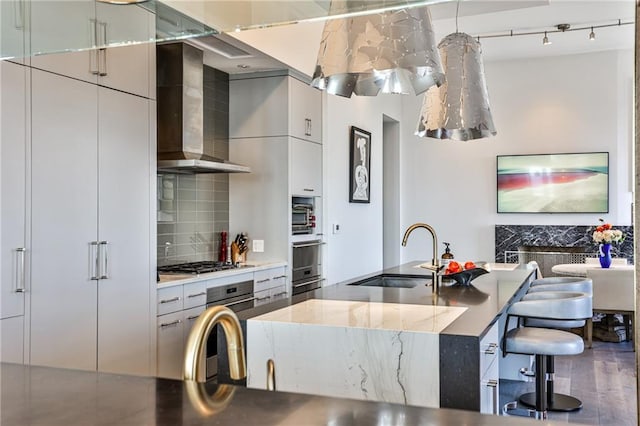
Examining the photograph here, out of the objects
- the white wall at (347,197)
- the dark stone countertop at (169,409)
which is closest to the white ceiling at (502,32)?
the white wall at (347,197)

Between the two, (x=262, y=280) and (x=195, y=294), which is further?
(x=262, y=280)

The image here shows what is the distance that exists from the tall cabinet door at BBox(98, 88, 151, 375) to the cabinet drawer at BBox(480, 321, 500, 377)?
2062mm

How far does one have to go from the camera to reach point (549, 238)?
8.00 meters

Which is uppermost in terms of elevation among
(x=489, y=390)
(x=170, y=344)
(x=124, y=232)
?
(x=124, y=232)

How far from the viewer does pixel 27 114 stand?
9.61ft

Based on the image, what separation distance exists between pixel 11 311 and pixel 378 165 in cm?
544

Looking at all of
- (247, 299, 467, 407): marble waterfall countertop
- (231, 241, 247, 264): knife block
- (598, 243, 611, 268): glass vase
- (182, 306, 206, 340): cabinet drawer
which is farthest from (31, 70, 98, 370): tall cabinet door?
(598, 243, 611, 268): glass vase

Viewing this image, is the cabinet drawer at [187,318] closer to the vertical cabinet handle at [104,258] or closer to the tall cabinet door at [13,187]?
the vertical cabinet handle at [104,258]

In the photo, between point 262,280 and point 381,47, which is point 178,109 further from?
point 381,47

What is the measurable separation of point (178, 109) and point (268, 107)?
1180mm

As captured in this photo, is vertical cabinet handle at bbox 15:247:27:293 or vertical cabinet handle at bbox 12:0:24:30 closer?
vertical cabinet handle at bbox 12:0:24:30

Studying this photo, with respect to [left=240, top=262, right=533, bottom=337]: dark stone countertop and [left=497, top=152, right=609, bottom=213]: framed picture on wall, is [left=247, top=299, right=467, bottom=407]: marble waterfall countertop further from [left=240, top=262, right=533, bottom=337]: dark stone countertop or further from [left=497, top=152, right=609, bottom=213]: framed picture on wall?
[left=497, top=152, right=609, bottom=213]: framed picture on wall

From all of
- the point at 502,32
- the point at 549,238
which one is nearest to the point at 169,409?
the point at 502,32

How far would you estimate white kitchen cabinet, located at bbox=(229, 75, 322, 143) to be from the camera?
5.29 metres
